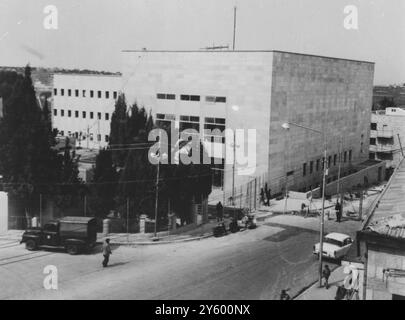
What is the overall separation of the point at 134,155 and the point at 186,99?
18997 mm

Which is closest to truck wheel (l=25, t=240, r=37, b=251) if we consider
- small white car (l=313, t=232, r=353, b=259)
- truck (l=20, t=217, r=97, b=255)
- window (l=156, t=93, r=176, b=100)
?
truck (l=20, t=217, r=97, b=255)

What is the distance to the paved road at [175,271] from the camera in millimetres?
19906

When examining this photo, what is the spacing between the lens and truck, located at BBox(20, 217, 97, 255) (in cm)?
2494

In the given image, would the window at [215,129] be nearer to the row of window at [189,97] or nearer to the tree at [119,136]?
the row of window at [189,97]

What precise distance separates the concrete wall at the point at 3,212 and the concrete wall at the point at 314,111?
2372cm

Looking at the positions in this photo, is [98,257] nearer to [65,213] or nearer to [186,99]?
[65,213]

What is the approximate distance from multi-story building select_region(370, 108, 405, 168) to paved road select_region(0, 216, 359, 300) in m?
52.7

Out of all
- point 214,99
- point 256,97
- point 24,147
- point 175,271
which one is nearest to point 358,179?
point 256,97

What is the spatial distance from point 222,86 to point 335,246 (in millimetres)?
23644

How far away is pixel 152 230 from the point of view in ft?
101

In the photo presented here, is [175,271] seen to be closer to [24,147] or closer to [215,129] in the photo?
[24,147]

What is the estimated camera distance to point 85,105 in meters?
75.0

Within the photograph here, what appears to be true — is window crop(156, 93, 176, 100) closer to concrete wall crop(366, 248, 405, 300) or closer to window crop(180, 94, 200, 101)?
window crop(180, 94, 200, 101)
